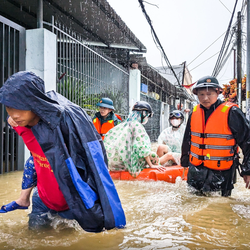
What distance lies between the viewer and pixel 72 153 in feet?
6.00

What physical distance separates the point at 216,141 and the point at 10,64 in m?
4.32

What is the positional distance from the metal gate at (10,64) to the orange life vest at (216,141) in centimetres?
343

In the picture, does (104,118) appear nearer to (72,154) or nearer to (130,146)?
(130,146)

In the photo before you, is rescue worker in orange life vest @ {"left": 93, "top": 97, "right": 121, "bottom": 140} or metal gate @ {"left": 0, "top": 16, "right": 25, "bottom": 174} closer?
metal gate @ {"left": 0, "top": 16, "right": 25, "bottom": 174}

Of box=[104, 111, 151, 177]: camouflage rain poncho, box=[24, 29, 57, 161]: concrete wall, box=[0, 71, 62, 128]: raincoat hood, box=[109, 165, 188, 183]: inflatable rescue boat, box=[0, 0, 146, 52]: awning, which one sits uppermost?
box=[0, 0, 146, 52]: awning

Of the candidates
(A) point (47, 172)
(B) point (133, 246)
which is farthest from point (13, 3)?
(B) point (133, 246)

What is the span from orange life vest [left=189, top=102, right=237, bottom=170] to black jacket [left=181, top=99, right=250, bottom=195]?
6 centimetres

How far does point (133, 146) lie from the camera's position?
16.0 feet

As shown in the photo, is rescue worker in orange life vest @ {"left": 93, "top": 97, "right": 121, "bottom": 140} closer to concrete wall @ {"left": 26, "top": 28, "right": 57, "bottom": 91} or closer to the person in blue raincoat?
concrete wall @ {"left": 26, "top": 28, "right": 57, "bottom": 91}

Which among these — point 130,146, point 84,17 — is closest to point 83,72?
point 84,17

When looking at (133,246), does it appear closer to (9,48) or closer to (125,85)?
(9,48)

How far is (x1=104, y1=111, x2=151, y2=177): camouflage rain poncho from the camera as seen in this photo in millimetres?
4793

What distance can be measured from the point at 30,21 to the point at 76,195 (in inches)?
352

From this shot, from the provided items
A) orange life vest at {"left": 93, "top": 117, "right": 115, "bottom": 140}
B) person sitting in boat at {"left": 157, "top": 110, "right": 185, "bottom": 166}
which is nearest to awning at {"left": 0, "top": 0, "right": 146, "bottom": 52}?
orange life vest at {"left": 93, "top": 117, "right": 115, "bottom": 140}
